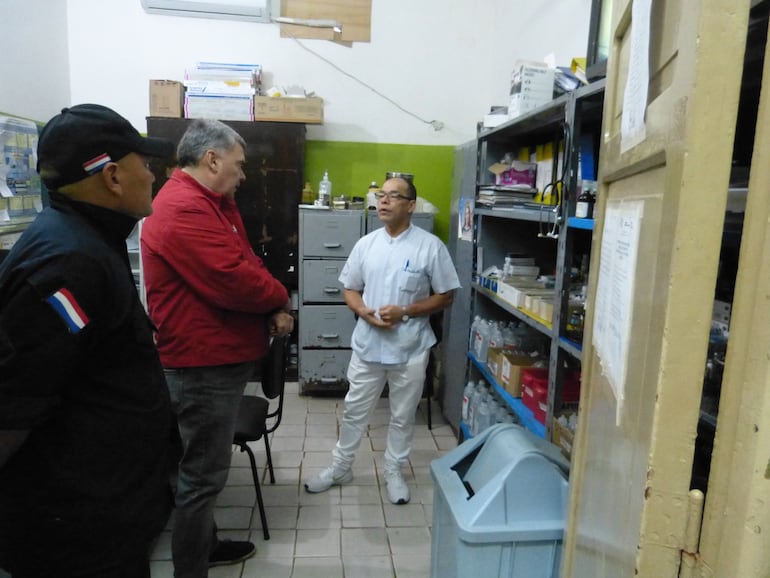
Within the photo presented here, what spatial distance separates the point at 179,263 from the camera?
1.73 meters

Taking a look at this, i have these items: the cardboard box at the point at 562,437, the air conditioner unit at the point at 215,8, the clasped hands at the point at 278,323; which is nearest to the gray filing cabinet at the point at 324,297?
the air conditioner unit at the point at 215,8

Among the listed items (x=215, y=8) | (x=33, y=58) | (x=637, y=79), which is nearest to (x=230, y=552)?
(x=637, y=79)

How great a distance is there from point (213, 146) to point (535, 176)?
1.68 m

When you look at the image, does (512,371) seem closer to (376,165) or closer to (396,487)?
(396,487)

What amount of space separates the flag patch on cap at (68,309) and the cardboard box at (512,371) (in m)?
1.83

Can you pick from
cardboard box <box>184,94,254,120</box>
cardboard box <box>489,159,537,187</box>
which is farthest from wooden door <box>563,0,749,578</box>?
cardboard box <box>184,94,254,120</box>

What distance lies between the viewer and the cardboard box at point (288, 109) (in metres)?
3.73

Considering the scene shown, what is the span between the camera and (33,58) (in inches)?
135

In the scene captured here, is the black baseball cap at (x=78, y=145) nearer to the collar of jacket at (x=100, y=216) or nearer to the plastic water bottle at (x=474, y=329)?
the collar of jacket at (x=100, y=216)

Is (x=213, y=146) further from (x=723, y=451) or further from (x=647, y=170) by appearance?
(x=723, y=451)

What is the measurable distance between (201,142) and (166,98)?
7.27 feet

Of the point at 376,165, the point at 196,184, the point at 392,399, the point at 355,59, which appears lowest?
the point at 392,399

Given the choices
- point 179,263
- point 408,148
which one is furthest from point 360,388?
point 408,148

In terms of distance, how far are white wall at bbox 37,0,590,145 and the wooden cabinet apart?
1.54ft
